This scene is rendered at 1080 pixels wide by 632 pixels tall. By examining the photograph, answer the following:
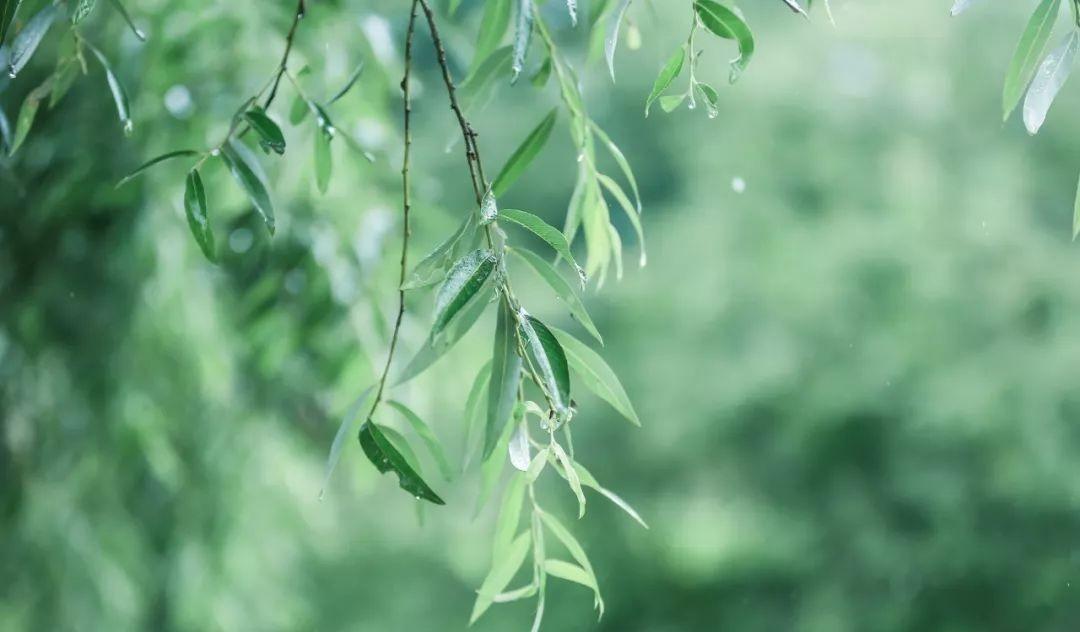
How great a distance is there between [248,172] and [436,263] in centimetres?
15

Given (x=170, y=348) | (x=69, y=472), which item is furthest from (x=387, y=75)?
(x=69, y=472)

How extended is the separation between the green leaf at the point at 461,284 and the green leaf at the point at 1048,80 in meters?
0.25

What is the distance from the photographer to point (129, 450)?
1.61 m

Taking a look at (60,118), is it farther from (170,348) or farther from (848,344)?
(848,344)

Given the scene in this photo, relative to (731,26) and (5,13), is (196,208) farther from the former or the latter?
(731,26)

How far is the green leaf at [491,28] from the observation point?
0.65 meters

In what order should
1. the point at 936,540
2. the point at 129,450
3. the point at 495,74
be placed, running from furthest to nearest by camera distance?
the point at 936,540 < the point at 129,450 < the point at 495,74

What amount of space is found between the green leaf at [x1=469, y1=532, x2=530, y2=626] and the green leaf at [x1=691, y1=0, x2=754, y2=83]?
244mm

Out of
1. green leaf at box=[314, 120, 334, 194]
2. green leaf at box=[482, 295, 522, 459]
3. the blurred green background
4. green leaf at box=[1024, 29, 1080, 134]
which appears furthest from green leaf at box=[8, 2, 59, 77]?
the blurred green background

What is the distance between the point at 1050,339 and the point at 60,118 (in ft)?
6.97

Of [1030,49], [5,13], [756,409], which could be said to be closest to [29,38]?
[5,13]

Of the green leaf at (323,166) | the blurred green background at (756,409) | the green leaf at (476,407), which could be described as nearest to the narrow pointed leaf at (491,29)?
the green leaf at (323,166)

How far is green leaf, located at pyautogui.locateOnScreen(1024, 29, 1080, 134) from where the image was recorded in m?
0.49

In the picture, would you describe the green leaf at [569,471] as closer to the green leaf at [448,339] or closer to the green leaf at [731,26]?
the green leaf at [448,339]
